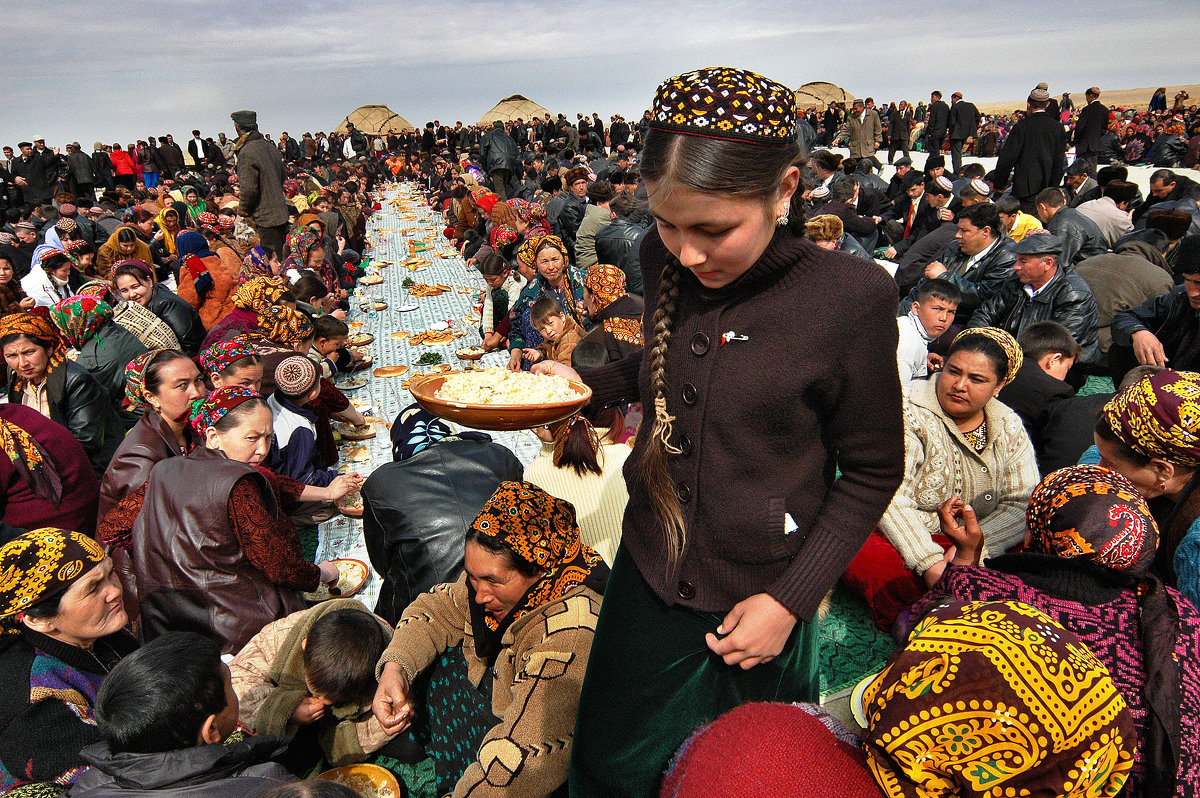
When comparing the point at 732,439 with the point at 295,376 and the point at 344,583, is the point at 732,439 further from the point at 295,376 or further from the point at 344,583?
the point at 295,376

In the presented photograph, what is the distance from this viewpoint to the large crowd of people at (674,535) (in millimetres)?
1020

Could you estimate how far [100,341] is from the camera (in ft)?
16.4

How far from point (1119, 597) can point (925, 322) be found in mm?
3039

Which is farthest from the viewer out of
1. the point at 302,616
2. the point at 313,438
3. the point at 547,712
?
the point at 313,438

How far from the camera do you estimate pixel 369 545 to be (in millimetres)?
3086

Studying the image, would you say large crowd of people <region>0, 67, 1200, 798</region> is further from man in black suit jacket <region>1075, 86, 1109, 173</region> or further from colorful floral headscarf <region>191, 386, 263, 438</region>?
man in black suit jacket <region>1075, 86, 1109, 173</region>

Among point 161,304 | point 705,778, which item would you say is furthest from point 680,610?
point 161,304

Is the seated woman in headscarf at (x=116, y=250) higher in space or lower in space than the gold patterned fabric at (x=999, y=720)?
higher

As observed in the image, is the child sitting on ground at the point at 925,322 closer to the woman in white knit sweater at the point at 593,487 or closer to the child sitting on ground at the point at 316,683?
the woman in white knit sweater at the point at 593,487

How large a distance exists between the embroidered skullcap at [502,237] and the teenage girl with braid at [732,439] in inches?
303

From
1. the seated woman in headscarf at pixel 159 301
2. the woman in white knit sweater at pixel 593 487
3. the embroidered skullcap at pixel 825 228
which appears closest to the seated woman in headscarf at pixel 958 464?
the woman in white knit sweater at pixel 593 487

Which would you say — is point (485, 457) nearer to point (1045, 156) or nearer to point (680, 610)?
point (680, 610)

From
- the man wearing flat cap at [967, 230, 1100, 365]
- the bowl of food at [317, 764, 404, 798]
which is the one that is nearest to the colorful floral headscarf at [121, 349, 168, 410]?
the bowl of food at [317, 764, 404, 798]

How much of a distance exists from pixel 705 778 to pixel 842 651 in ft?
7.39
